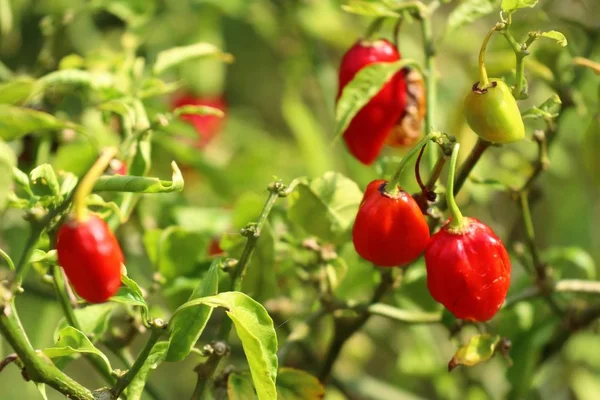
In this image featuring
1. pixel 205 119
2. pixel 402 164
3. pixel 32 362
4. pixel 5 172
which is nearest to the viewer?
pixel 5 172

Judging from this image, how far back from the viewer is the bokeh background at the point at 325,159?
1.39 metres

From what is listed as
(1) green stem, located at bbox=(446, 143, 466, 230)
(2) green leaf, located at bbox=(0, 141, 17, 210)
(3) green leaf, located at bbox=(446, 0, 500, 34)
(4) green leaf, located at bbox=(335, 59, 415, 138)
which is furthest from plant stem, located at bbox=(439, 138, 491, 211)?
(2) green leaf, located at bbox=(0, 141, 17, 210)

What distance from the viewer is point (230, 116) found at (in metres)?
2.62

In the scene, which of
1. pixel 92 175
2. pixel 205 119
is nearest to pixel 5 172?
pixel 92 175

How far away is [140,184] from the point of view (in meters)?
0.86

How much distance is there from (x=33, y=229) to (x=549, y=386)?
1.57 meters

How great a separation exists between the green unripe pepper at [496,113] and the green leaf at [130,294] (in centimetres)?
38

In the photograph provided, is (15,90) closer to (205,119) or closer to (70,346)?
(70,346)

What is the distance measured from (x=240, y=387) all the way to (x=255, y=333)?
157 mm

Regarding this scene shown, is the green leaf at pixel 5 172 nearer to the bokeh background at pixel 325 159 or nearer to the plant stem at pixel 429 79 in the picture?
the bokeh background at pixel 325 159

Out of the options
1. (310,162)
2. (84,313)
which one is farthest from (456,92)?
(84,313)

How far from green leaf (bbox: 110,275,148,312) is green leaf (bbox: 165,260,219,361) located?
4cm

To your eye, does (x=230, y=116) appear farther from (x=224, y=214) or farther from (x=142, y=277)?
(x=224, y=214)

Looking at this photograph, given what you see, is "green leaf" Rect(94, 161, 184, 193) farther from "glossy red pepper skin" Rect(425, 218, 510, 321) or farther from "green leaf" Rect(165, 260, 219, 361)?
"glossy red pepper skin" Rect(425, 218, 510, 321)
